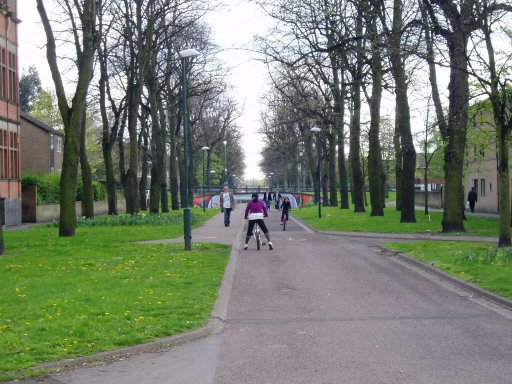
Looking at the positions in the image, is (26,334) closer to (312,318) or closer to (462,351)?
(312,318)

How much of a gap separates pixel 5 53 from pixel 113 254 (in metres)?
21.3

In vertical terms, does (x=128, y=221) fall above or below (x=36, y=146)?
below

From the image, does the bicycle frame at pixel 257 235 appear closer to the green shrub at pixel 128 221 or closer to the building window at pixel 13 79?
the green shrub at pixel 128 221

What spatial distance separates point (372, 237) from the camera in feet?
86.3

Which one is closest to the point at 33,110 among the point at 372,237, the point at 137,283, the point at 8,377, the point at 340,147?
the point at 340,147

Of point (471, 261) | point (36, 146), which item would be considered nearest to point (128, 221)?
point (471, 261)

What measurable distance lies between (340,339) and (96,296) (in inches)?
162

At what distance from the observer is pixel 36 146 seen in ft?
191

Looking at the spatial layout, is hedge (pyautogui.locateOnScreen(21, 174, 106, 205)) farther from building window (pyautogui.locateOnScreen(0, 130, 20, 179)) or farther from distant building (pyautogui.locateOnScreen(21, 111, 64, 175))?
distant building (pyautogui.locateOnScreen(21, 111, 64, 175))

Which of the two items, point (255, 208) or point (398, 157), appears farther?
point (398, 157)

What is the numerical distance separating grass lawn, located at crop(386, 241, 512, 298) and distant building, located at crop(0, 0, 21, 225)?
2262 cm

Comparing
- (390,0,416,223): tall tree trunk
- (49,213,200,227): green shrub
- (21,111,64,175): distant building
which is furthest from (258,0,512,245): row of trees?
(21,111,64,175): distant building

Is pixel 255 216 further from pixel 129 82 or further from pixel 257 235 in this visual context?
pixel 129 82

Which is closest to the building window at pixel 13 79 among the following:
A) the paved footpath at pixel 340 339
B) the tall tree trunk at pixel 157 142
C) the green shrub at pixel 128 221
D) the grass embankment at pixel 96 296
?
the tall tree trunk at pixel 157 142
